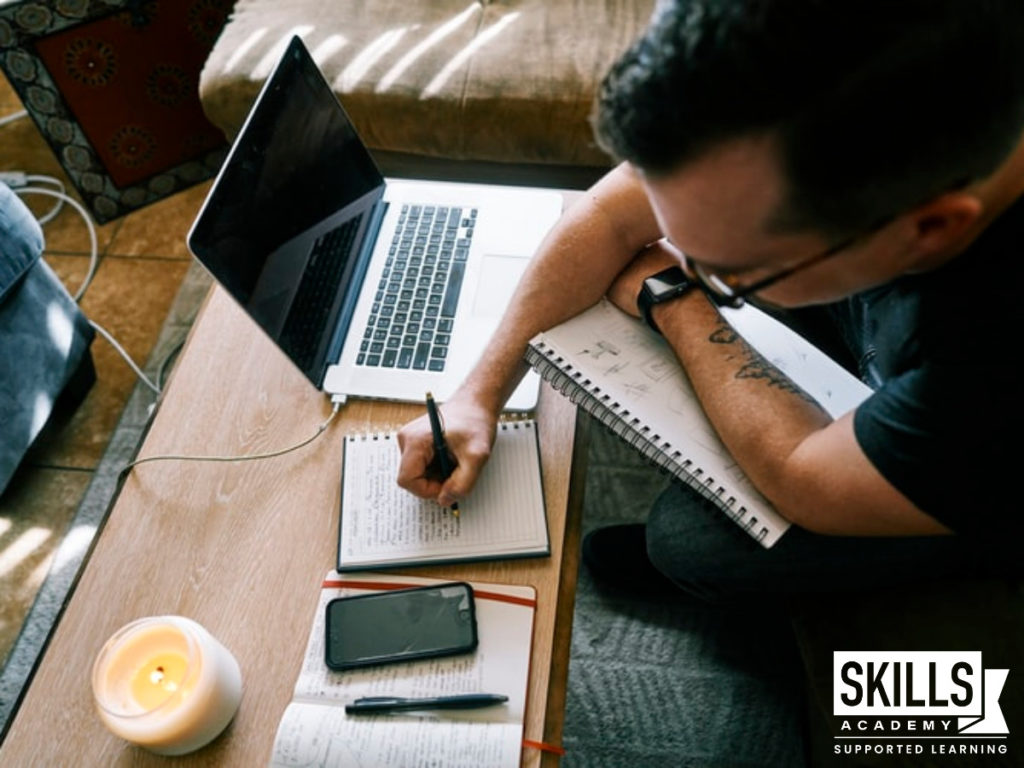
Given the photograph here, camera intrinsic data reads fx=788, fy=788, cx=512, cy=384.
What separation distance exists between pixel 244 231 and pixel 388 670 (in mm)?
515

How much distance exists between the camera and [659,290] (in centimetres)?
95

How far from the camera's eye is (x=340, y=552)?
88 cm

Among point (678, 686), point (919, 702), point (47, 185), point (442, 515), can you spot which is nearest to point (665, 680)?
point (678, 686)

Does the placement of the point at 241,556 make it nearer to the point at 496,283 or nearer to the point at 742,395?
the point at 496,283

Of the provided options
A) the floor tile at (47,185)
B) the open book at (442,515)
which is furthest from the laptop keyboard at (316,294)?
the floor tile at (47,185)

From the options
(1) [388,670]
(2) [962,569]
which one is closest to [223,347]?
(1) [388,670]

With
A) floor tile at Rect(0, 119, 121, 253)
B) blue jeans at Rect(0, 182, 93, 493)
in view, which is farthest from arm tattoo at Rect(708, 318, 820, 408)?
floor tile at Rect(0, 119, 121, 253)

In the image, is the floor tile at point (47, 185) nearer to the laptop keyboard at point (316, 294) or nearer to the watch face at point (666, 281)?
the laptop keyboard at point (316, 294)

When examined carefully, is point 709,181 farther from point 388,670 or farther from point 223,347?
point 223,347

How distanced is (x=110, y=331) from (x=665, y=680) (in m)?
1.50

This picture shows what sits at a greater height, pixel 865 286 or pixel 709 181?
pixel 709 181

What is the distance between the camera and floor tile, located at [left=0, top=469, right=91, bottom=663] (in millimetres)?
1547

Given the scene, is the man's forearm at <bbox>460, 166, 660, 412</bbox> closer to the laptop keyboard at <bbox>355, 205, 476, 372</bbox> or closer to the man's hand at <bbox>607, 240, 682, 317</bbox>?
the man's hand at <bbox>607, 240, 682, 317</bbox>

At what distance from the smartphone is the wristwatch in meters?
0.39
